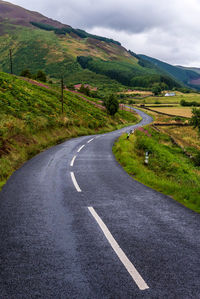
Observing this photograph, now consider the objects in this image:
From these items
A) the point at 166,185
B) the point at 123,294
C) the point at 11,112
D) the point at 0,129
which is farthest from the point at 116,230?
the point at 11,112

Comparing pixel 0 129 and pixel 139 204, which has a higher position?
pixel 0 129

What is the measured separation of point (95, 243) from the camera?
4.62 meters

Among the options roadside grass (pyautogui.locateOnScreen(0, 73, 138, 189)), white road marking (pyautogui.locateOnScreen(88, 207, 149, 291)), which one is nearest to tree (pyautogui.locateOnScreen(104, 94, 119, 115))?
roadside grass (pyautogui.locateOnScreen(0, 73, 138, 189))

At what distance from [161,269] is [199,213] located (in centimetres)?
321

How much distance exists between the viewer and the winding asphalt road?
3.37m

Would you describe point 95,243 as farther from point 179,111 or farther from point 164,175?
point 179,111

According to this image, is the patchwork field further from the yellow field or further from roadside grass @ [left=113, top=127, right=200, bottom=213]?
roadside grass @ [left=113, top=127, right=200, bottom=213]

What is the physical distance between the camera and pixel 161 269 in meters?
3.77

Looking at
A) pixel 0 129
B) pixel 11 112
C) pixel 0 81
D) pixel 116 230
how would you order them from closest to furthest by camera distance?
pixel 116 230, pixel 0 129, pixel 11 112, pixel 0 81

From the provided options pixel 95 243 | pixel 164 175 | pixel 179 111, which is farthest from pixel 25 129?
pixel 179 111

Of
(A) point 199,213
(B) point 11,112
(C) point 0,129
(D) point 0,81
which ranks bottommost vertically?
(A) point 199,213

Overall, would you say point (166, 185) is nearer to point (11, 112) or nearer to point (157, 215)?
point (157, 215)

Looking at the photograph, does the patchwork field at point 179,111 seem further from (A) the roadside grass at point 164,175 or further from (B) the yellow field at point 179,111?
(A) the roadside grass at point 164,175

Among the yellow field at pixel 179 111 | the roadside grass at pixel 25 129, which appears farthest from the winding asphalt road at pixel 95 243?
the yellow field at pixel 179 111
